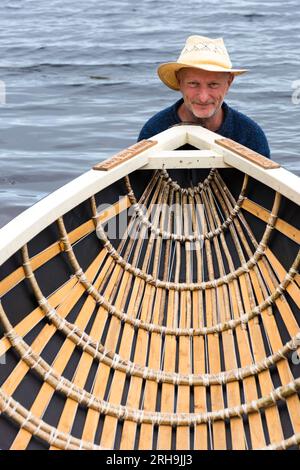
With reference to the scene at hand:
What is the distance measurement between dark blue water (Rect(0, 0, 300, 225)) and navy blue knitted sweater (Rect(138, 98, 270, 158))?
272 cm

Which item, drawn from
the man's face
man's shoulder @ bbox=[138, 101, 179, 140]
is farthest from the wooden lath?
man's shoulder @ bbox=[138, 101, 179, 140]

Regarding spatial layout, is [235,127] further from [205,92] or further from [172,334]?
→ [172,334]

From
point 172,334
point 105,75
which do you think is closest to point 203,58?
point 172,334

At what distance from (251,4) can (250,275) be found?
55.8 ft

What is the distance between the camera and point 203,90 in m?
5.01

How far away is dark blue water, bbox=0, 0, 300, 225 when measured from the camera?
9531 mm

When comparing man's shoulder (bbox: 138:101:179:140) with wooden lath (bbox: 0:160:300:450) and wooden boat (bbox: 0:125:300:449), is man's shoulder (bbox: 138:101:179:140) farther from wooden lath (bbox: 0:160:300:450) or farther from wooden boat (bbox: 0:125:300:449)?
wooden lath (bbox: 0:160:300:450)

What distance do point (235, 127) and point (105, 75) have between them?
8.64 m

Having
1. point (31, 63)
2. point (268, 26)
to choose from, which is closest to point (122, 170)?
point (31, 63)

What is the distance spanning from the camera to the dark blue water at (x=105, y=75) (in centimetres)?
953

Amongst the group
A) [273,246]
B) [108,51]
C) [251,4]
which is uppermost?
[251,4]

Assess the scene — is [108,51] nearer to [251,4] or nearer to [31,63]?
[31,63]

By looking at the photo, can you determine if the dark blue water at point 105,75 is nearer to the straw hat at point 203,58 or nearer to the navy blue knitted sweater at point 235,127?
the navy blue knitted sweater at point 235,127

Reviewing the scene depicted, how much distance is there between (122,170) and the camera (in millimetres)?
4453
